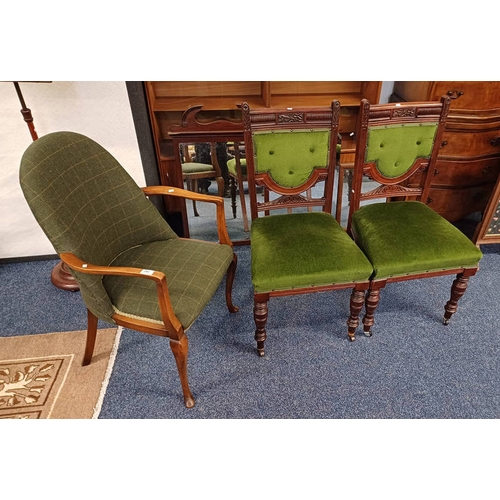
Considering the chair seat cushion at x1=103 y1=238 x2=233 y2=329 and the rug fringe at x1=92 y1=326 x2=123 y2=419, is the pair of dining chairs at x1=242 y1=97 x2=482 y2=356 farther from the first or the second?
the rug fringe at x1=92 y1=326 x2=123 y2=419

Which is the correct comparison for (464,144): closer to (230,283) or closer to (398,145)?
(398,145)

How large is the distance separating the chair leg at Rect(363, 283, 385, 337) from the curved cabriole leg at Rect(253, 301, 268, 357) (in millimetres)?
508

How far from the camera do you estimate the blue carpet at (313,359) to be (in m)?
1.54

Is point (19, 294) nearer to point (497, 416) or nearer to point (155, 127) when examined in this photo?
point (155, 127)

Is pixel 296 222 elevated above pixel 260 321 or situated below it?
above

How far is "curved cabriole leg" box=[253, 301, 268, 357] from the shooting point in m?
1.58

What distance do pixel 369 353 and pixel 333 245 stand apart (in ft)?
1.96

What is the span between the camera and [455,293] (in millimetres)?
1771

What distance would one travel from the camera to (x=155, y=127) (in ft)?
7.50

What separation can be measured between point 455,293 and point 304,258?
84 centimetres

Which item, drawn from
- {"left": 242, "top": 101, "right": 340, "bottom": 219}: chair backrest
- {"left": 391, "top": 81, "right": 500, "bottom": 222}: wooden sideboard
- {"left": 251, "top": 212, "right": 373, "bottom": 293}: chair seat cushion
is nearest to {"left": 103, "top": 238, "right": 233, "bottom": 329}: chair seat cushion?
{"left": 251, "top": 212, "right": 373, "bottom": 293}: chair seat cushion

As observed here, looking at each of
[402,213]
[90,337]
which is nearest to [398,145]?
[402,213]

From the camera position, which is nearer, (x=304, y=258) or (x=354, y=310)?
(x=304, y=258)

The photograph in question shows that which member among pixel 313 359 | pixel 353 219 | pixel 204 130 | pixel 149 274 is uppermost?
pixel 204 130
